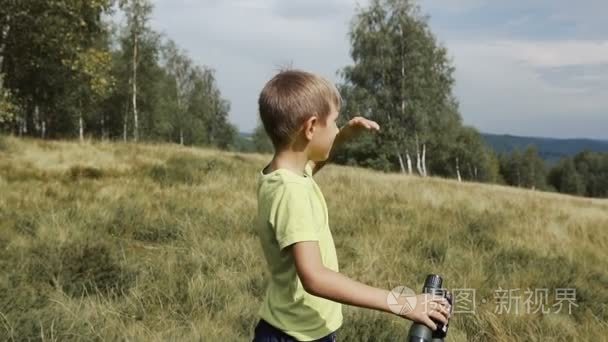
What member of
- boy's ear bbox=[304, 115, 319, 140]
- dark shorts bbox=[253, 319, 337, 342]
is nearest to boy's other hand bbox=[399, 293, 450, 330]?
dark shorts bbox=[253, 319, 337, 342]

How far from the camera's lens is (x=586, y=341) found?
354 centimetres

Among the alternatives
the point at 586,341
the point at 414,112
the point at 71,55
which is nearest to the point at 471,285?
the point at 586,341

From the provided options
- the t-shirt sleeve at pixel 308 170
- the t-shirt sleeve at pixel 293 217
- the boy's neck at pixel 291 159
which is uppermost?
the boy's neck at pixel 291 159

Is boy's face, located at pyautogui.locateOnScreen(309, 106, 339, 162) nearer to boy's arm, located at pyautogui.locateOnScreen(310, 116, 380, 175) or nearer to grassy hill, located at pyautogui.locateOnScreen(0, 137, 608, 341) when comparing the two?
boy's arm, located at pyautogui.locateOnScreen(310, 116, 380, 175)

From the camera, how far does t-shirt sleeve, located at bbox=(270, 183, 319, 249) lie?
1787 millimetres

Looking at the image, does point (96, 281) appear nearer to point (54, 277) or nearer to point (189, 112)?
point (54, 277)

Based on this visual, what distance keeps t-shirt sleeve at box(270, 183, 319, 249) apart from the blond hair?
0.19 m

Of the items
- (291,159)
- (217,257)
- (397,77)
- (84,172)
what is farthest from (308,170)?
(397,77)

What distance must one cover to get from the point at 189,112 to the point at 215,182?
46241 millimetres

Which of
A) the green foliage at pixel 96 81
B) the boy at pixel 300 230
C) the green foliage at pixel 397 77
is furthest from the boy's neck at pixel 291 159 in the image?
the green foliage at pixel 397 77

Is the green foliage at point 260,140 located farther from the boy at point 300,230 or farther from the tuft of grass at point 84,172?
the boy at point 300,230

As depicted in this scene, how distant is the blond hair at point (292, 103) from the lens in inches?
72.9

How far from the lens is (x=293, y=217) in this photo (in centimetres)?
180

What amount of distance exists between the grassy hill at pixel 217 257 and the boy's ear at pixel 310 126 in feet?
6.54
